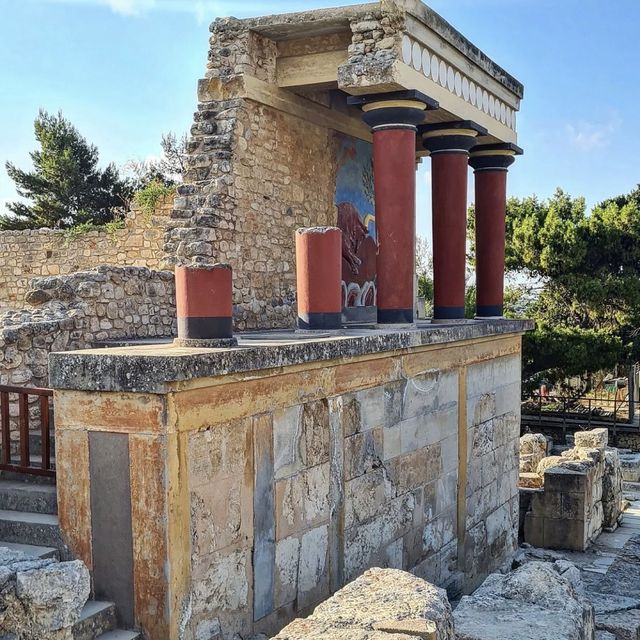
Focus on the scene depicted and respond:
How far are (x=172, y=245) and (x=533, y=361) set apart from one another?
61.1 ft

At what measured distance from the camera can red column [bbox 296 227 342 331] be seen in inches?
279

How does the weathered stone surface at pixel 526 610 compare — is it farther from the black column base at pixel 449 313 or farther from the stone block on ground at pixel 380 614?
the black column base at pixel 449 313

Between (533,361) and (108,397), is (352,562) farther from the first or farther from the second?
(533,361)

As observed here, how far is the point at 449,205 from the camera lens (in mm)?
10539

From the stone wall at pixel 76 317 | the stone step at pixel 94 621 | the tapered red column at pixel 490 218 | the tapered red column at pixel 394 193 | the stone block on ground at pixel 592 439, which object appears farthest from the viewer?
the stone block on ground at pixel 592 439

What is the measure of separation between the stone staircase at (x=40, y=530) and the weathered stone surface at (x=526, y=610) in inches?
79.3

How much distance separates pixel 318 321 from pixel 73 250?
8035mm

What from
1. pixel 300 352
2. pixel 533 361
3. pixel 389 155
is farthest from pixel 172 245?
pixel 533 361

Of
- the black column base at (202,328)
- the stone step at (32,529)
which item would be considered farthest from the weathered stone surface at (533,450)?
the stone step at (32,529)

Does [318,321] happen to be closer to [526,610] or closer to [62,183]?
[526,610]

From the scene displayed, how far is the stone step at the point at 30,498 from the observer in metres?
5.52

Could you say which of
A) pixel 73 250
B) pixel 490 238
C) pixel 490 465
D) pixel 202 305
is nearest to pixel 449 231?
pixel 490 238

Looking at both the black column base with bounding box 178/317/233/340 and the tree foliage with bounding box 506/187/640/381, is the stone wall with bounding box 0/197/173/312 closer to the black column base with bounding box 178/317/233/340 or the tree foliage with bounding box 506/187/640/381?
the black column base with bounding box 178/317/233/340

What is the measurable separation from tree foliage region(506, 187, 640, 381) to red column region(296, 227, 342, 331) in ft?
61.9
